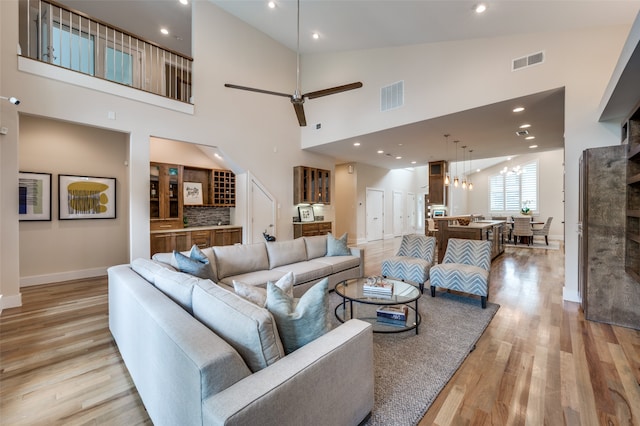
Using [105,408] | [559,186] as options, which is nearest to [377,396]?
[105,408]

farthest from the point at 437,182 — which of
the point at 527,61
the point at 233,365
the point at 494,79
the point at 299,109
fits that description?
the point at 233,365

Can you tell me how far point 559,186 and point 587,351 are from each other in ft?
33.9

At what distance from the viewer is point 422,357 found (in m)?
2.34

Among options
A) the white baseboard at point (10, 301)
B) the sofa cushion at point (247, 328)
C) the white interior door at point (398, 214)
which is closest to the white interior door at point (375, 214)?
the white interior door at point (398, 214)

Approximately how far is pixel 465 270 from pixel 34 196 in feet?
22.0

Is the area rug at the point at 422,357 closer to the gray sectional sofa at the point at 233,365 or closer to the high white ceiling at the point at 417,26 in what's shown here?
the gray sectional sofa at the point at 233,365

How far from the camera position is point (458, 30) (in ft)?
13.5

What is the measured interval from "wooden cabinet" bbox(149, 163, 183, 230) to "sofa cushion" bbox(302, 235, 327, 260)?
9.99 ft

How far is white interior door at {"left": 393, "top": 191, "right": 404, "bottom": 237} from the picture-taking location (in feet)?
38.3

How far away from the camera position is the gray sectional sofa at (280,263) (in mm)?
3320

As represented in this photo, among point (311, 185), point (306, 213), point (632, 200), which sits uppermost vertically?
point (311, 185)

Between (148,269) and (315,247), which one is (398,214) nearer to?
(315,247)

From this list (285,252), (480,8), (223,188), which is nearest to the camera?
(480,8)

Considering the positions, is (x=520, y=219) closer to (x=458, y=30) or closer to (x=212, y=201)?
(x=458, y=30)
